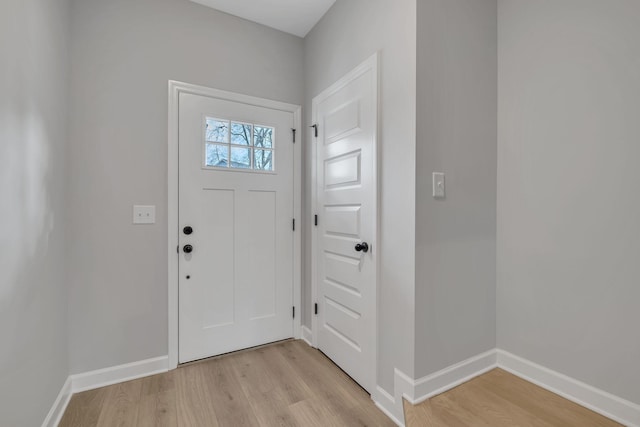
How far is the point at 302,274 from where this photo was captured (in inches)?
103

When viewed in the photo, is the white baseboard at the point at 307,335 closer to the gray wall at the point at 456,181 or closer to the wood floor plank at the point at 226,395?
the wood floor plank at the point at 226,395

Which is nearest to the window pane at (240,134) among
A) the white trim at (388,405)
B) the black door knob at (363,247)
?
the black door knob at (363,247)

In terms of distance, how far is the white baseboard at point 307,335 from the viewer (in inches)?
97.1

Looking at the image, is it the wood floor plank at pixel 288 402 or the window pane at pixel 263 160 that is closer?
the wood floor plank at pixel 288 402

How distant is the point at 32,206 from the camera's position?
53.6 inches

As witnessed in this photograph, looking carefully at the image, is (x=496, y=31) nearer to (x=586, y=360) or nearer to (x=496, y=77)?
(x=496, y=77)

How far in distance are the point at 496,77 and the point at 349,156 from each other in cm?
105

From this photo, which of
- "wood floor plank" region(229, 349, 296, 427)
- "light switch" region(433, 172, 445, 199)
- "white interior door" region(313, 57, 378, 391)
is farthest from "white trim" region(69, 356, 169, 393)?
"light switch" region(433, 172, 445, 199)

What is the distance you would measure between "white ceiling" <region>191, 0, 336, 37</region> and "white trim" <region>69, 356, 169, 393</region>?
9.05 ft

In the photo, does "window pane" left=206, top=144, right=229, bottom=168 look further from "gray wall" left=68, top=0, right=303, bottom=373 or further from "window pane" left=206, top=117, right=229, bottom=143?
"gray wall" left=68, top=0, right=303, bottom=373

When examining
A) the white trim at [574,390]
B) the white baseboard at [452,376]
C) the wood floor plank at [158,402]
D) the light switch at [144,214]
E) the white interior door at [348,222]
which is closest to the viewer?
the white trim at [574,390]

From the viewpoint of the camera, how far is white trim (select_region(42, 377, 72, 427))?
4.83 feet

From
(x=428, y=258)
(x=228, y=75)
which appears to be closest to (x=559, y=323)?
(x=428, y=258)

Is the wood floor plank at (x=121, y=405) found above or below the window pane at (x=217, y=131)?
below
